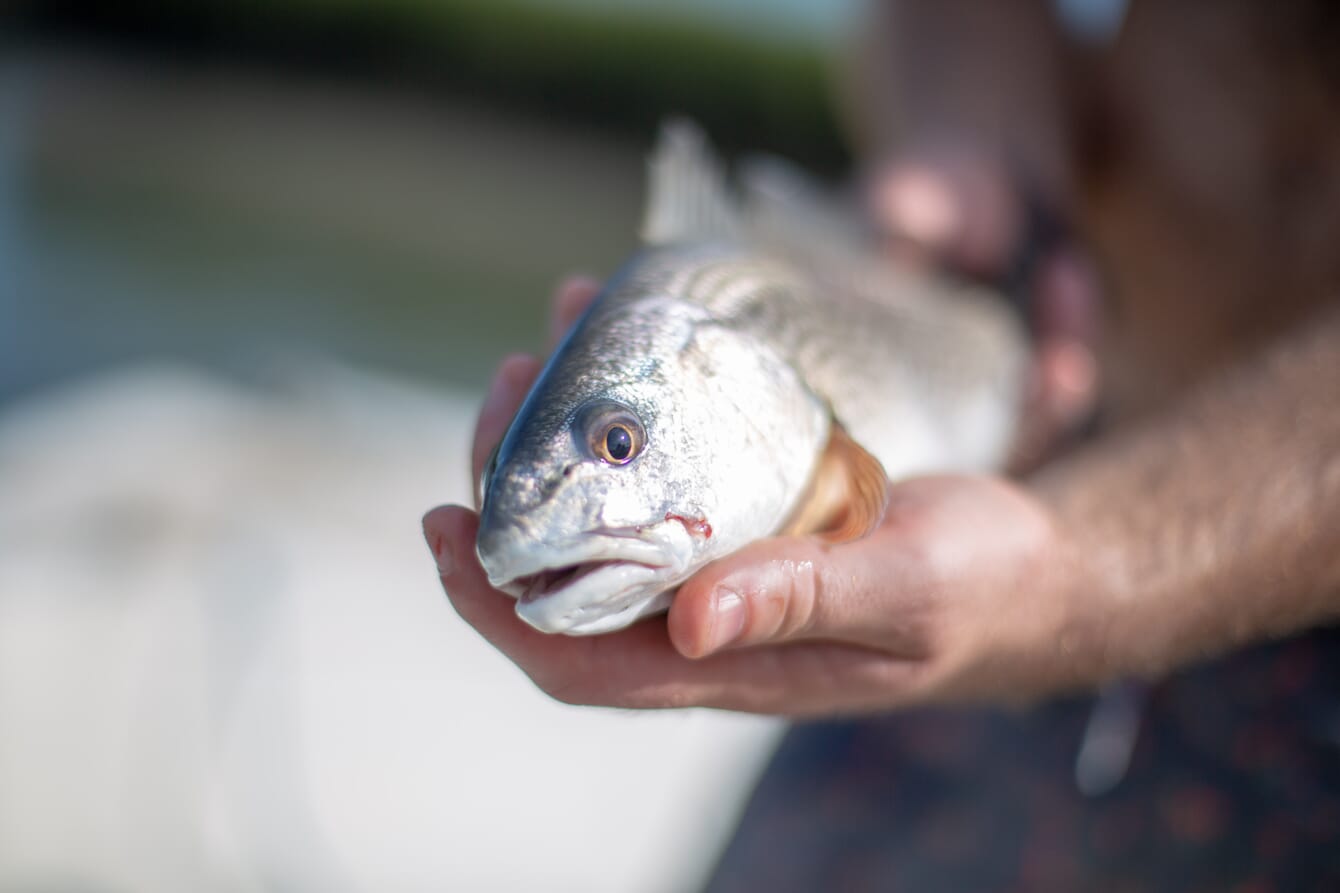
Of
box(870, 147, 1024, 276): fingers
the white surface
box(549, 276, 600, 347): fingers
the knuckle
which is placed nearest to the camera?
the knuckle

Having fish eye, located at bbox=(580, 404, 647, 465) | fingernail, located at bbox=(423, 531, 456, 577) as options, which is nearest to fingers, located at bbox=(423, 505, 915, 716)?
fingernail, located at bbox=(423, 531, 456, 577)

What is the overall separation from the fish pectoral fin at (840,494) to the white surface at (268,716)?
1.50 m

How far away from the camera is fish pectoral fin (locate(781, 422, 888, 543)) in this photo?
1.29 m

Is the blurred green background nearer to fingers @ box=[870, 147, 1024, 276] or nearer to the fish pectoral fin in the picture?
fingers @ box=[870, 147, 1024, 276]

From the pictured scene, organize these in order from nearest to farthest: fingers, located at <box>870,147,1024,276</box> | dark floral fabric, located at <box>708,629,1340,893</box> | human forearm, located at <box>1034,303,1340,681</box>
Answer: human forearm, located at <box>1034,303,1340,681</box> → dark floral fabric, located at <box>708,629,1340,893</box> → fingers, located at <box>870,147,1024,276</box>

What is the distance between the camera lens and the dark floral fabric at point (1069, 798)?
6.71 ft

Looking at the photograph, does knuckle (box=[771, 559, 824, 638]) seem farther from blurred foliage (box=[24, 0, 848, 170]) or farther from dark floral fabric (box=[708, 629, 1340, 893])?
blurred foliage (box=[24, 0, 848, 170])

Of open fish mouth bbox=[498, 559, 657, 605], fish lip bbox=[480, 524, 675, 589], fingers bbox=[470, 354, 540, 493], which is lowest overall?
open fish mouth bbox=[498, 559, 657, 605]

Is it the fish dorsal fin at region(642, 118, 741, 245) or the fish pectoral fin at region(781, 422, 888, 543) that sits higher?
the fish dorsal fin at region(642, 118, 741, 245)

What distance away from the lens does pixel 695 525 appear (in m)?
1.13

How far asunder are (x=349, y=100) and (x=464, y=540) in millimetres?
15855

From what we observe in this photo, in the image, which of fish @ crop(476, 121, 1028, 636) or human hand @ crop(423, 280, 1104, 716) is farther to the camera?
human hand @ crop(423, 280, 1104, 716)

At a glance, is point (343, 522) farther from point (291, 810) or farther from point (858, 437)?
point (858, 437)

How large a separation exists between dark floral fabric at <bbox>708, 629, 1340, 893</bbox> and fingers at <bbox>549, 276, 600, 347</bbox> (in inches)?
62.1
